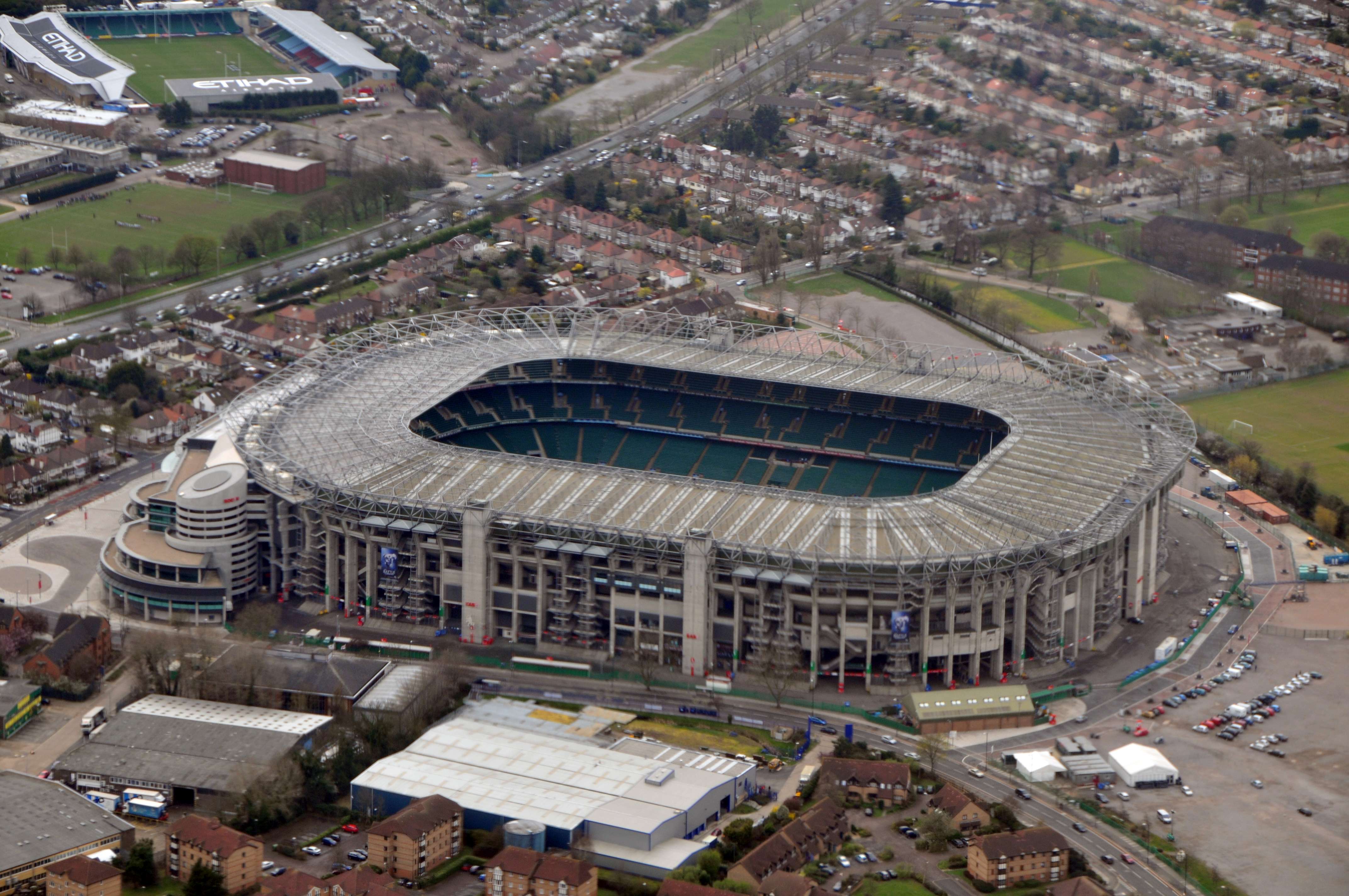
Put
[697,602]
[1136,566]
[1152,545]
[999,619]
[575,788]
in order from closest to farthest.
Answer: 1. [575,788]
2. [999,619]
3. [697,602]
4. [1136,566]
5. [1152,545]

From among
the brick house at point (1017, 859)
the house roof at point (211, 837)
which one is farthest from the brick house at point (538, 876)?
the brick house at point (1017, 859)

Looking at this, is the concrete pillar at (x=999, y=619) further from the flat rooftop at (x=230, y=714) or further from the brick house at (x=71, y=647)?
the brick house at (x=71, y=647)

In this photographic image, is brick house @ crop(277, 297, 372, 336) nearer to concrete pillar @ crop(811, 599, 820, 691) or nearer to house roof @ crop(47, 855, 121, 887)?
concrete pillar @ crop(811, 599, 820, 691)

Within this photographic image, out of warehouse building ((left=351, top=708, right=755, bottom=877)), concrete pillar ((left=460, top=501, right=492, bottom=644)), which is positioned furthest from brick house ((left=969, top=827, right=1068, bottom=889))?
concrete pillar ((left=460, top=501, right=492, bottom=644))

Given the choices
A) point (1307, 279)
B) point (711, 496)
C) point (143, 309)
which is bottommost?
point (143, 309)

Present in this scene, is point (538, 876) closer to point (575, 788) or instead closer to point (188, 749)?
point (575, 788)

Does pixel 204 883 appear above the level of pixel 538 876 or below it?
below

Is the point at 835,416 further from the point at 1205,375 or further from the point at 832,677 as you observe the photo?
the point at 1205,375

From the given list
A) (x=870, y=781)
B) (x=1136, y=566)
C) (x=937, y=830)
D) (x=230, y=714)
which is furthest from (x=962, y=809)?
(x=230, y=714)
